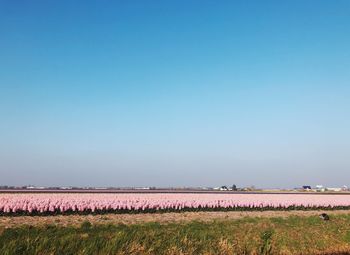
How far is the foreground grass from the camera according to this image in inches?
637

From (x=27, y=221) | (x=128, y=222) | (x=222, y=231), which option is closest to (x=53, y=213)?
(x=27, y=221)

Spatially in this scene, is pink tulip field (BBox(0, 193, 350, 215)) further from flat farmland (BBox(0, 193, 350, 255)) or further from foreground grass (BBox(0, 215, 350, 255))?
foreground grass (BBox(0, 215, 350, 255))

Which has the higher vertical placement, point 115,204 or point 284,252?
point 115,204

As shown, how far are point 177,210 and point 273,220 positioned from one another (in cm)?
790

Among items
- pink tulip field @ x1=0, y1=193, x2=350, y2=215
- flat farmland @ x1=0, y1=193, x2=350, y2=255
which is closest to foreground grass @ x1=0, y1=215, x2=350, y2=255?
flat farmland @ x1=0, y1=193, x2=350, y2=255

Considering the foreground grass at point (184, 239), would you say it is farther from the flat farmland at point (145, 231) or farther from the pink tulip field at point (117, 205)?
the pink tulip field at point (117, 205)

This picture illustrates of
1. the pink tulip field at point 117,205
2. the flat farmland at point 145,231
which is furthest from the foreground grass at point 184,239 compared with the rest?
the pink tulip field at point 117,205

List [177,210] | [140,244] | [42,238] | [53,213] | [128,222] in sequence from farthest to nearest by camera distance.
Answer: [177,210] → [53,213] → [128,222] → [140,244] → [42,238]

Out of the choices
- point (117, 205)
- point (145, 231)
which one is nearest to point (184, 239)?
point (145, 231)

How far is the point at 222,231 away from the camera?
21.1m

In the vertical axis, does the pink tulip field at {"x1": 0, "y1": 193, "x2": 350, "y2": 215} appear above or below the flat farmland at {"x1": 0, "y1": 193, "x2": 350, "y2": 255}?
above

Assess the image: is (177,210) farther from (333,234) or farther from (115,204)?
(333,234)

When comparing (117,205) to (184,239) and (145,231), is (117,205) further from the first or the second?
(184,239)

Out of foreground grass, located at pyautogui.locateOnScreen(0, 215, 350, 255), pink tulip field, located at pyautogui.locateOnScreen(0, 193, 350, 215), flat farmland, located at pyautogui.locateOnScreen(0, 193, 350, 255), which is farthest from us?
pink tulip field, located at pyautogui.locateOnScreen(0, 193, 350, 215)
